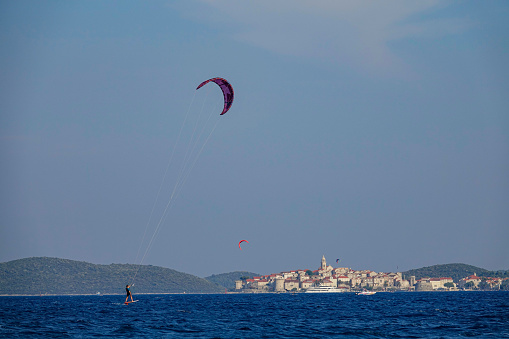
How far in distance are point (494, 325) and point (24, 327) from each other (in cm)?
2853

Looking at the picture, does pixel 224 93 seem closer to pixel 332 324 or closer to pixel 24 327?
pixel 332 324

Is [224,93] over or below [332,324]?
over

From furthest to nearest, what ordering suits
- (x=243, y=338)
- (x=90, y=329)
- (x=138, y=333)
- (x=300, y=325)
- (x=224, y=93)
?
1. (x=224, y=93)
2. (x=300, y=325)
3. (x=90, y=329)
4. (x=138, y=333)
5. (x=243, y=338)

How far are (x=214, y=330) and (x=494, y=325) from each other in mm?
17067

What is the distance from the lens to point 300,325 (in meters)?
39.4

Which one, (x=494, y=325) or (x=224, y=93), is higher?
(x=224, y=93)

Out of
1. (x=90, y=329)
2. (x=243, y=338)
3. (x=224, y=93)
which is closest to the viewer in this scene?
(x=243, y=338)

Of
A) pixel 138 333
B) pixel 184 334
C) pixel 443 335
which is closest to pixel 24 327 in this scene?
pixel 138 333

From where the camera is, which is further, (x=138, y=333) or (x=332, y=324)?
(x=332, y=324)

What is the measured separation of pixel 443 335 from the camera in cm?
3188

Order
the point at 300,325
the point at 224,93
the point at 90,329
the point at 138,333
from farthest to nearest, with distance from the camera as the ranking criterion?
the point at 224,93 → the point at 300,325 → the point at 90,329 → the point at 138,333

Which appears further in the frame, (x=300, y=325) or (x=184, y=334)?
(x=300, y=325)

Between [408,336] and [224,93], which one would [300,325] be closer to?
[408,336]

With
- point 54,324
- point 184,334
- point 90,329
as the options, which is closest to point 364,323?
point 184,334
